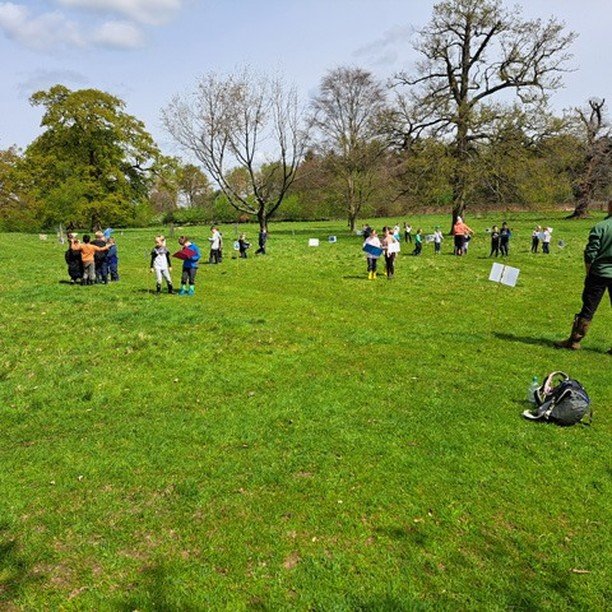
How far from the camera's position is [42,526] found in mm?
4625

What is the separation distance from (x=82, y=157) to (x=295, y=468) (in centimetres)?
5470

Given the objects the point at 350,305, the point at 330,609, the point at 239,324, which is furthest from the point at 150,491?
the point at 350,305

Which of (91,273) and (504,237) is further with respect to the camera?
(504,237)

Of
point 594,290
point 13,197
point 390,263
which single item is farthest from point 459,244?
point 13,197

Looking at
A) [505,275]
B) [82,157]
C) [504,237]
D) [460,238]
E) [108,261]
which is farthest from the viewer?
[82,157]

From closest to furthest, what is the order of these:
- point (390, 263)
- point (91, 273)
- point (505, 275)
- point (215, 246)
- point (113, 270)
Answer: point (505, 275)
point (91, 273)
point (113, 270)
point (390, 263)
point (215, 246)

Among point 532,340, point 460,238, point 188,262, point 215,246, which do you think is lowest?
point 532,340

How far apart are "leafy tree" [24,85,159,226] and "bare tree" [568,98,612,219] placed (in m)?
49.4

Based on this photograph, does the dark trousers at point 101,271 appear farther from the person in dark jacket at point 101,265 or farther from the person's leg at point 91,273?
the person's leg at point 91,273

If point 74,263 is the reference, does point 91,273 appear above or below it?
below

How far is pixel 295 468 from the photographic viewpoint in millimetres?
5559

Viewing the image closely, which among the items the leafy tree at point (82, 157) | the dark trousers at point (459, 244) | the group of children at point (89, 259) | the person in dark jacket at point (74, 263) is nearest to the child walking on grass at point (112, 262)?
the group of children at point (89, 259)

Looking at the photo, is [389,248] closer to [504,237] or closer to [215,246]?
[215,246]

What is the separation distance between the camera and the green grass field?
3.92 m
